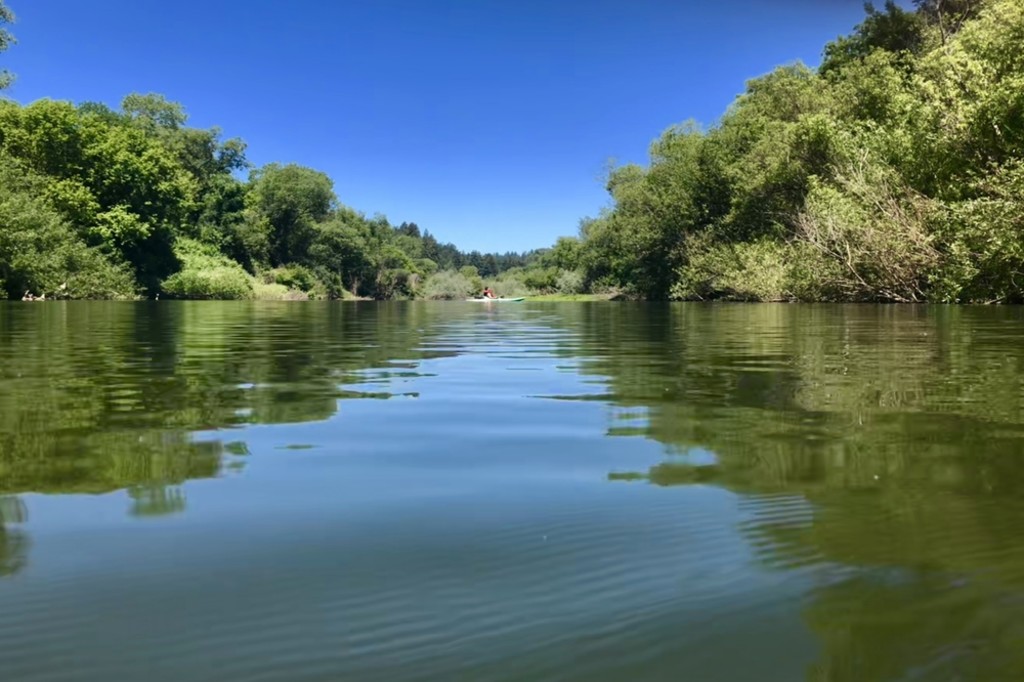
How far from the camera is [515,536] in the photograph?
237 centimetres

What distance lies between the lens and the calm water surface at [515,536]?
62.6 inches

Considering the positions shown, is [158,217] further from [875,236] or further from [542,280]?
[542,280]

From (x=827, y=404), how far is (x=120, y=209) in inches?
2480

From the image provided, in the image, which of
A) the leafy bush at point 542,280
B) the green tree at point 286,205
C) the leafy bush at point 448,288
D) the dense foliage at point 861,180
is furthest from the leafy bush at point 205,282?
the leafy bush at point 542,280

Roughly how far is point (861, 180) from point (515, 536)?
30226 millimetres

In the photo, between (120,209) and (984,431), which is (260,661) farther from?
(120,209)

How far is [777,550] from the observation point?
2.19 meters

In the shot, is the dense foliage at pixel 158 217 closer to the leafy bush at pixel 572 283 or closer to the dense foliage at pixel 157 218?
the dense foliage at pixel 157 218

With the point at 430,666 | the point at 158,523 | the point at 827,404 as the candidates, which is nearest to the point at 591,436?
the point at 827,404

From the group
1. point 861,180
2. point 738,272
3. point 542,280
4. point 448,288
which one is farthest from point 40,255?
point 542,280

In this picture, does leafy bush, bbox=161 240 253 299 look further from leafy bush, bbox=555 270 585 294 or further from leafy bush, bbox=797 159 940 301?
leafy bush, bbox=797 159 940 301

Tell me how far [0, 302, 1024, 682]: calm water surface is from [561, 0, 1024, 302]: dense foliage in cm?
1842

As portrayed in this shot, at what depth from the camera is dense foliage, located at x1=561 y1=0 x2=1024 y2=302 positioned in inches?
874

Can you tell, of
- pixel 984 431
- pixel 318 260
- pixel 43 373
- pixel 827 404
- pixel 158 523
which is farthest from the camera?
pixel 318 260
